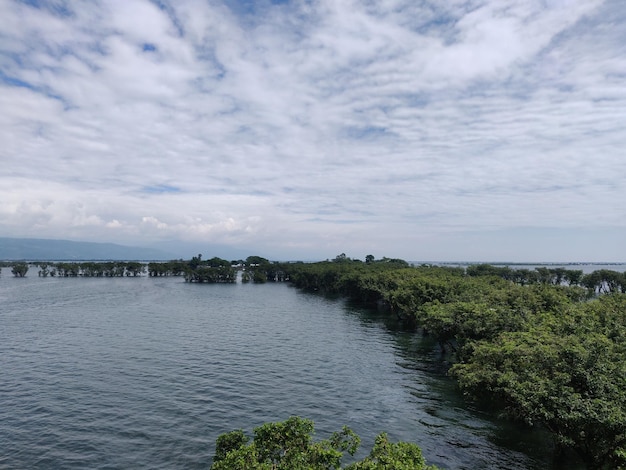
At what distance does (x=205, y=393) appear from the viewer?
33406 millimetres

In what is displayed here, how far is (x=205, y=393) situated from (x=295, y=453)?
22.9 m

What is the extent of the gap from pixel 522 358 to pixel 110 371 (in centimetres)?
3599

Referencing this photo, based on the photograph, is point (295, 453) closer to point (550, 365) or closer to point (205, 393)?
point (550, 365)

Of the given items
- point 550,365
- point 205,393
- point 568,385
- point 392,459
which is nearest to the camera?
point 392,459

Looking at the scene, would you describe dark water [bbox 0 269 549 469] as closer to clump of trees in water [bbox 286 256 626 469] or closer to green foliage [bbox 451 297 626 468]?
clump of trees in water [bbox 286 256 626 469]

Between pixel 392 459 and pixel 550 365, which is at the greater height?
pixel 550 365


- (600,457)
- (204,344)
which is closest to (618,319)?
(600,457)

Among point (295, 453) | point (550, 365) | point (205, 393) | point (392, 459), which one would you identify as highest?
point (550, 365)

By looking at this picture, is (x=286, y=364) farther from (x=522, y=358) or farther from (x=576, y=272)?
(x=576, y=272)

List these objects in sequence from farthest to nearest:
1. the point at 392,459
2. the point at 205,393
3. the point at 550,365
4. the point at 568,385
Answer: the point at 205,393
the point at 550,365
the point at 568,385
the point at 392,459

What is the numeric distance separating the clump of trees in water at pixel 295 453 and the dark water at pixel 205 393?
11408 mm

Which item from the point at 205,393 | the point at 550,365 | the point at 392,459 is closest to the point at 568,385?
the point at 550,365

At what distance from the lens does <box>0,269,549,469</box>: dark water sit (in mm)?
24234

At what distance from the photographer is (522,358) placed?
24.3 metres
